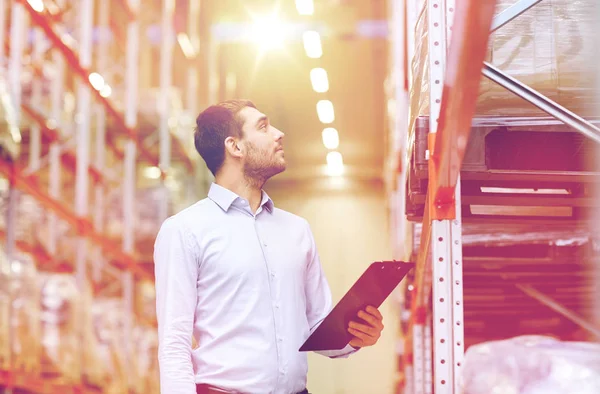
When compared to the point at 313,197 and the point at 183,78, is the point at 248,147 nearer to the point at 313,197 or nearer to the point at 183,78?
the point at 183,78

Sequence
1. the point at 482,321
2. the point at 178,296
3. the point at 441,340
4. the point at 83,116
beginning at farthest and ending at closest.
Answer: the point at 83,116, the point at 482,321, the point at 178,296, the point at 441,340

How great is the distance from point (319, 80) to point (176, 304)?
511 inches

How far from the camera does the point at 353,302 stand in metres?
2.90

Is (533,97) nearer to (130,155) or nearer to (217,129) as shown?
(217,129)

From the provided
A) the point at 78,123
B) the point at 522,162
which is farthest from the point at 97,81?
the point at 522,162

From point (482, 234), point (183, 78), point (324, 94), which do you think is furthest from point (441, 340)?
point (183, 78)

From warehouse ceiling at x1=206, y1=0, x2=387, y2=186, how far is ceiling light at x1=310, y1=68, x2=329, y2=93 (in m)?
0.09

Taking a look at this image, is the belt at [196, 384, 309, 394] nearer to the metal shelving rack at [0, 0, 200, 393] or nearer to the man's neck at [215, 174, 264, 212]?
the man's neck at [215, 174, 264, 212]

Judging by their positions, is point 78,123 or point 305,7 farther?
point 305,7

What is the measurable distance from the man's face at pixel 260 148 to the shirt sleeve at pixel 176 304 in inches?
15.6

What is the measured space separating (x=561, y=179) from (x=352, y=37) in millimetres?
11235

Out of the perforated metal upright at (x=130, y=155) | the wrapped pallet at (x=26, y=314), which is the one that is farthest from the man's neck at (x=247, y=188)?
the perforated metal upright at (x=130, y=155)

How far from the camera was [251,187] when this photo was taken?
126 inches

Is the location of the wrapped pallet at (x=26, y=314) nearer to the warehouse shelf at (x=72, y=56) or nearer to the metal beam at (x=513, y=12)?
the warehouse shelf at (x=72, y=56)
